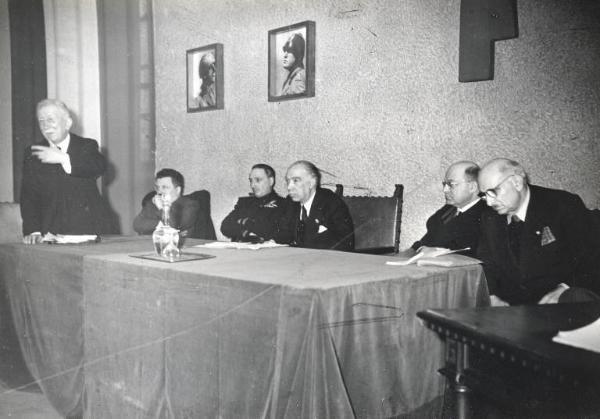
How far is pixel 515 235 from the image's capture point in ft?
8.49

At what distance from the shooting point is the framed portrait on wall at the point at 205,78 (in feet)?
17.6

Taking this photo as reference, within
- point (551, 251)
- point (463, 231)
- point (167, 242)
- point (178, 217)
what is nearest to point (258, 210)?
point (178, 217)

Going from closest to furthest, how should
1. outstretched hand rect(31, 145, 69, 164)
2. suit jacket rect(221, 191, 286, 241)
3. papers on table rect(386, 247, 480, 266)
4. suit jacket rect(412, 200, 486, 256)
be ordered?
papers on table rect(386, 247, 480, 266), outstretched hand rect(31, 145, 69, 164), suit jacket rect(412, 200, 486, 256), suit jacket rect(221, 191, 286, 241)

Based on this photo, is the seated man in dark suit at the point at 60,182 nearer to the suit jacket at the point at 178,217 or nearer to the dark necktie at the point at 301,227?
the suit jacket at the point at 178,217

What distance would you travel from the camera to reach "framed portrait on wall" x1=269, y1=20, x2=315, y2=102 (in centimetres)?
455

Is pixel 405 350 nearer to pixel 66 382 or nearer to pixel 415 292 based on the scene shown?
pixel 415 292

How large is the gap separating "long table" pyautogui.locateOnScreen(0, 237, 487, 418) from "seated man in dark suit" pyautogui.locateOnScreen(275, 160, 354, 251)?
1.21 m

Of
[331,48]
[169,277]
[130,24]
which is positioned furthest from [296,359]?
[130,24]

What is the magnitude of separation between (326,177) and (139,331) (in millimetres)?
2617

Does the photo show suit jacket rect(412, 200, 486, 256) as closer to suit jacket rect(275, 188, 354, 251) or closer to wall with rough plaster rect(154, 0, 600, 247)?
wall with rough plaster rect(154, 0, 600, 247)

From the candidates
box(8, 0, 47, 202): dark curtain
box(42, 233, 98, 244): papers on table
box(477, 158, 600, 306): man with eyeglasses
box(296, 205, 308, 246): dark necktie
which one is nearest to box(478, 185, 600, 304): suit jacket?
box(477, 158, 600, 306): man with eyeglasses

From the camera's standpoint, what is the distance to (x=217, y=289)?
5.98 ft

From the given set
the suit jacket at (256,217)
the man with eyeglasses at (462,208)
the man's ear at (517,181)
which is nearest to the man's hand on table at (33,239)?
the suit jacket at (256,217)

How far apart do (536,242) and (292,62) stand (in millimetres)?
2805
